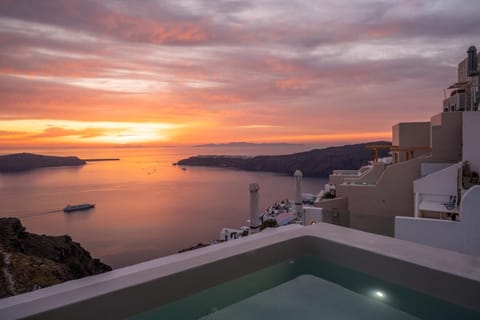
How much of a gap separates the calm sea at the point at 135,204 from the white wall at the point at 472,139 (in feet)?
81.1

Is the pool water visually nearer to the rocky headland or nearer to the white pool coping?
the white pool coping

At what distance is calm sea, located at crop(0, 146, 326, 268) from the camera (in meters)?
30.6

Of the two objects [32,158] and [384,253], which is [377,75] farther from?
[32,158]

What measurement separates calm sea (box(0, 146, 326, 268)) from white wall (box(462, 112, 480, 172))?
24.7 meters

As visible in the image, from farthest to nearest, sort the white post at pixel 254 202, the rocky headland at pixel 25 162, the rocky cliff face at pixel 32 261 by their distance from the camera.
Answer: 1. the rocky headland at pixel 25 162
2. the rocky cliff face at pixel 32 261
3. the white post at pixel 254 202

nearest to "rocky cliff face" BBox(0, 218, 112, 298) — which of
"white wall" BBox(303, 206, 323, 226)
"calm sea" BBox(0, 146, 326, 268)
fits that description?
"white wall" BBox(303, 206, 323, 226)

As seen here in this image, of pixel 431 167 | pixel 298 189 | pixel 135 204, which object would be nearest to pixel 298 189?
pixel 298 189

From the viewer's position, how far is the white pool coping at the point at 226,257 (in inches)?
54.1

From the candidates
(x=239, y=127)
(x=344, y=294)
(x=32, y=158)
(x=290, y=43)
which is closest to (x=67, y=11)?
(x=290, y=43)

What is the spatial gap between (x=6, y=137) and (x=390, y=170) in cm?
1895

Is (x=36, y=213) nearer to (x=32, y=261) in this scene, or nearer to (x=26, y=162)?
(x=26, y=162)

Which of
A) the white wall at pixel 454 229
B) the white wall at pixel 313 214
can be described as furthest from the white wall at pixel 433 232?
the white wall at pixel 313 214

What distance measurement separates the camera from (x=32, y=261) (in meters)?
8.32

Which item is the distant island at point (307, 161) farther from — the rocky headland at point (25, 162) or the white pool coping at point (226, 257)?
the rocky headland at point (25, 162)
